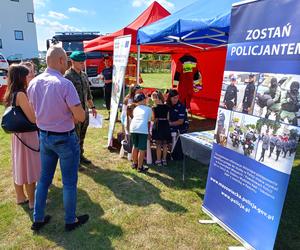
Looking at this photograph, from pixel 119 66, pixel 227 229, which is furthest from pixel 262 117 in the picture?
pixel 119 66

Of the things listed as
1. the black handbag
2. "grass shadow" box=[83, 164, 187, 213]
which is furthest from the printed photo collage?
the black handbag

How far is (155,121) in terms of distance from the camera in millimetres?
4777

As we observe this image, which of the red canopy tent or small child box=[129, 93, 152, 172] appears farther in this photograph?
the red canopy tent

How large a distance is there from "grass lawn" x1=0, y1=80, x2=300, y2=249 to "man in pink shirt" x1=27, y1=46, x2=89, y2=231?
1.26ft

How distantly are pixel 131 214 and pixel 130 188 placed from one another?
693 mm

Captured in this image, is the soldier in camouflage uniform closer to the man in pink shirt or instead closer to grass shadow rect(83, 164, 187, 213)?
grass shadow rect(83, 164, 187, 213)

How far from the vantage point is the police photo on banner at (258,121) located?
2.24 meters

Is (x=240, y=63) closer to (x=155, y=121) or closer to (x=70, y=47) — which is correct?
(x=155, y=121)

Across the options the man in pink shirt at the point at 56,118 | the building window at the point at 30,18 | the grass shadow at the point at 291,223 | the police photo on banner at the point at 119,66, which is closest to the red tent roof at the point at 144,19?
the police photo on banner at the point at 119,66

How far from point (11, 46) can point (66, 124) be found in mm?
33425

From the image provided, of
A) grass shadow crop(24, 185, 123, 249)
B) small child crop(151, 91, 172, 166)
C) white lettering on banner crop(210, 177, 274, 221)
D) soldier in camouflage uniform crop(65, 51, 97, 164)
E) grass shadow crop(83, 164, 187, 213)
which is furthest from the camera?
small child crop(151, 91, 172, 166)

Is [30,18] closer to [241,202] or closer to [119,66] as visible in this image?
[119,66]

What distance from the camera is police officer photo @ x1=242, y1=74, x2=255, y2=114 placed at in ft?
8.47

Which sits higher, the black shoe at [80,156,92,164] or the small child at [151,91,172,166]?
the small child at [151,91,172,166]
